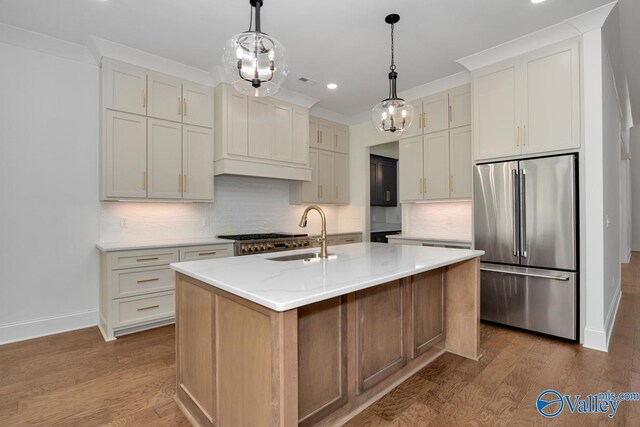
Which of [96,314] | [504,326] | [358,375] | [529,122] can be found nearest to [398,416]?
[358,375]

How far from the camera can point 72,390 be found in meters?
2.18

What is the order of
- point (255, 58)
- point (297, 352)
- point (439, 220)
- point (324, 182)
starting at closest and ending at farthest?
point (297, 352) → point (255, 58) → point (439, 220) → point (324, 182)

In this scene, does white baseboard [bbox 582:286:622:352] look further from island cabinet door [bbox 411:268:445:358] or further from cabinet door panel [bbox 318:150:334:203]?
cabinet door panel [bbox 318:150:334:203]

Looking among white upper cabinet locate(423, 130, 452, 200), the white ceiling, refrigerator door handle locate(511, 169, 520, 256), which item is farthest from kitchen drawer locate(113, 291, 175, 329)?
refrigerator door handle locate(511, 169, 520, 256)

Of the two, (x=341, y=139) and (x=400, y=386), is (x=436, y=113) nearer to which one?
(x=341, y=139)

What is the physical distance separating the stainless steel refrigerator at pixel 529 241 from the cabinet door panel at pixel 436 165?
0.73 m

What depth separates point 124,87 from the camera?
3.32 m

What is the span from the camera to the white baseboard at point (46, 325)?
116 inches

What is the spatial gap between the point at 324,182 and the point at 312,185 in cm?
28

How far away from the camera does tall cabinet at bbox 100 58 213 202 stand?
3258 millimetres

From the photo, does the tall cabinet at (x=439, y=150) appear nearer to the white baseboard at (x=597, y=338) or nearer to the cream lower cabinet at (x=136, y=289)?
the white baseboard at (x=597, y=338)

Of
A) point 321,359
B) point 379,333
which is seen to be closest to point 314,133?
point 379,333

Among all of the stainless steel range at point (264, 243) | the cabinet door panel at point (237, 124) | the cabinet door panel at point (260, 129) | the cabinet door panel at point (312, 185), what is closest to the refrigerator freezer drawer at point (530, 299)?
the stainless steel range at point (264, 243)

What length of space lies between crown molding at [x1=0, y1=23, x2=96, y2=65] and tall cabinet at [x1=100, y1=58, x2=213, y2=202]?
11.8 inches
